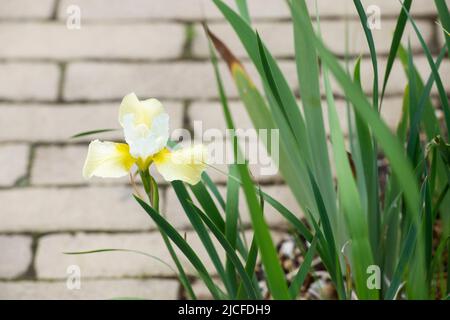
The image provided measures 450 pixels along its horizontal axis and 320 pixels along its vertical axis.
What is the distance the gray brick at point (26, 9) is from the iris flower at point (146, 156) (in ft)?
4.86

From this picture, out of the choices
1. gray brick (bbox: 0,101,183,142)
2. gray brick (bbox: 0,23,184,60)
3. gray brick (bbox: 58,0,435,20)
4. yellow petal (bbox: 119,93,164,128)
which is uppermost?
gray brick (bbox: 58,0,435,20)

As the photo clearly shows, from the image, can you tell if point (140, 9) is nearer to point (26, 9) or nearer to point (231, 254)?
point (26, 9)

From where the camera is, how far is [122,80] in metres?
2.17

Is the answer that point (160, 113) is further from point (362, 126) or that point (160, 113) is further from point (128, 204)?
point (128, 204)

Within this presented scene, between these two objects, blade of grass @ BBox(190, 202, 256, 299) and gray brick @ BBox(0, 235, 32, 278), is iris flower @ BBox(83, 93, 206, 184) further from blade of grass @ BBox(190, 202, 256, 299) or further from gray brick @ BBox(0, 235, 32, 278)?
gray brick @ BBox(0, 235, 32, 278)

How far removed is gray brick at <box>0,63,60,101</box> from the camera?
2146 millimetres

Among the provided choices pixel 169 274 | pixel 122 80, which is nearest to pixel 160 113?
pixel 169 274

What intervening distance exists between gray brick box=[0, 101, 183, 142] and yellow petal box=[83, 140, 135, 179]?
100 centimetres

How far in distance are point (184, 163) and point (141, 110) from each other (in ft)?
0.35

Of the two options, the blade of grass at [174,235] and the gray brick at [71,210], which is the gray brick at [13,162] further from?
the blade of grass at [174,235]

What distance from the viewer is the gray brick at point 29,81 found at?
2146mm

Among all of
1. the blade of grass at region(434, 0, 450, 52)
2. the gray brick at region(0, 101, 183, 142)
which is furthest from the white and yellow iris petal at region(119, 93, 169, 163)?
the gray brick at region(0, 101, 183, 142)

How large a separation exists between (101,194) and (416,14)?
1124 millimetres


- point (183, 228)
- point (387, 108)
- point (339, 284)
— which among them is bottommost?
point (339, 284)
